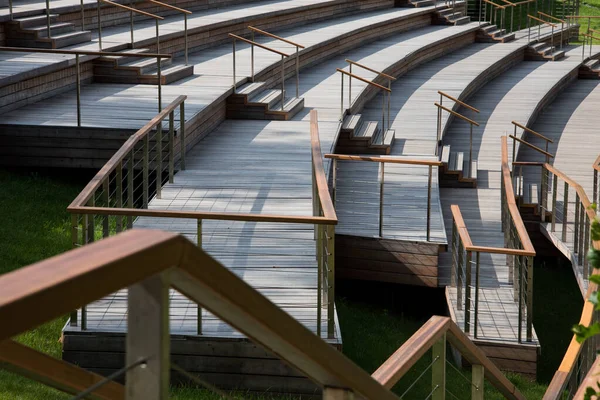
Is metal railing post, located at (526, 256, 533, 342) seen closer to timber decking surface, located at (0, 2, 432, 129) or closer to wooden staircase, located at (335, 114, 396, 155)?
timber decking surface, located at (0, 2, 432, 129)

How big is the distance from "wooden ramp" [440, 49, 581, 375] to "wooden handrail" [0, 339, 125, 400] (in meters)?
6.23

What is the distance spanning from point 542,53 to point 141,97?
1520 cm

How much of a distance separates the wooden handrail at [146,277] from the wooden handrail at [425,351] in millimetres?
1105

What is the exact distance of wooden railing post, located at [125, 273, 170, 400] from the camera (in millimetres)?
1030

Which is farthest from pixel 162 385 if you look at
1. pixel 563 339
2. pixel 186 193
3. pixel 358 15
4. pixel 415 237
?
pixel 358 15

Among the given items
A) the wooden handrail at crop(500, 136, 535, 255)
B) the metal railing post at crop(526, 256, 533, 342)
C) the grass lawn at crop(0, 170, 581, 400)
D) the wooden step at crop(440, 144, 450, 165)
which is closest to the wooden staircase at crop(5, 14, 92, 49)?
the grass lawn at crop(0, 170, 581, 400)

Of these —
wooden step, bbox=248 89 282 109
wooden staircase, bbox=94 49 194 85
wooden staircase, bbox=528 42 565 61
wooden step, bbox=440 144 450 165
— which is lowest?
wooden step, bbox=440 144 450 165

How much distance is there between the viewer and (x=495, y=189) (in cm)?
1220

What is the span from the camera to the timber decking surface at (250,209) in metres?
5.81

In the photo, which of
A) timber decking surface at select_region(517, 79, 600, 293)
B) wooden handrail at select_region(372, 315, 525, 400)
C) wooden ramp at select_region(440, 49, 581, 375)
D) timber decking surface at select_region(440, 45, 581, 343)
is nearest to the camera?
wooden handrail at select_region(372, 315, 525, 400)

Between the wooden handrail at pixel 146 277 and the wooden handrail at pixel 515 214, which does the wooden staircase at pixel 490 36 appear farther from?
the wooden handrail at pixel 146 277

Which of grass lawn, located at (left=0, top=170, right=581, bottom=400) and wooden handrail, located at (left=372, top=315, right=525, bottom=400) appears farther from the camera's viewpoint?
grass lawn, located at (left=0, top=170, right=581, bottom=400)

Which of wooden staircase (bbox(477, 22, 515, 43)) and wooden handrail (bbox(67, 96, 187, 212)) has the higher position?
wooden handrail (bbox(67, 96, 187, 212))

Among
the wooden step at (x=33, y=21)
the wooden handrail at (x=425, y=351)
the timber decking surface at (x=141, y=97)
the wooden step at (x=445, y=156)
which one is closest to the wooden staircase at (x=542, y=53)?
the timber decking surface at (x=141, y=97)
